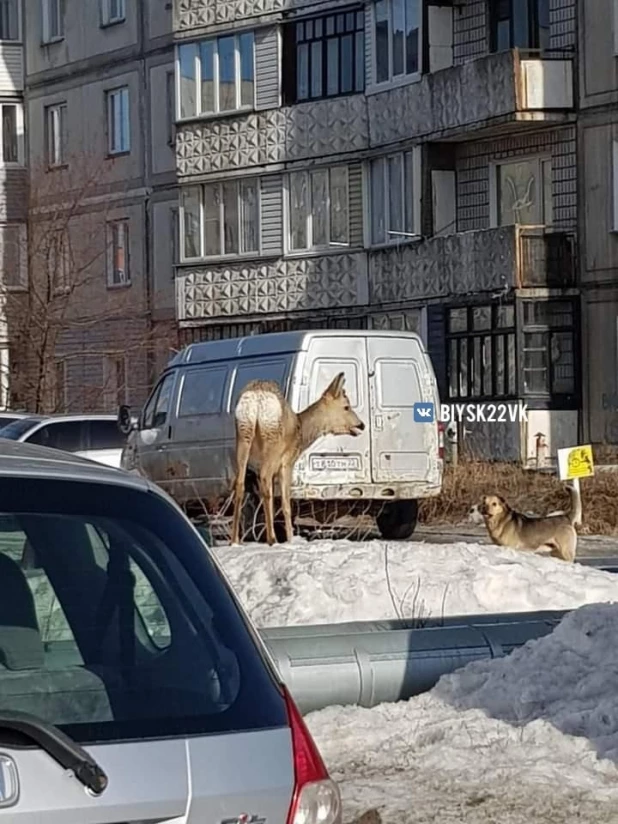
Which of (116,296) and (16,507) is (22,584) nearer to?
(16,507)

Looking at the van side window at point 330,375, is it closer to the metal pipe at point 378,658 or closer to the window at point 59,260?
the metal pipe at point 378,658

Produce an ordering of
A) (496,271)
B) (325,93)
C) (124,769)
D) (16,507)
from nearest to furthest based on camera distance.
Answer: (124,769)
(16,507)
(496,271)
(325,93)

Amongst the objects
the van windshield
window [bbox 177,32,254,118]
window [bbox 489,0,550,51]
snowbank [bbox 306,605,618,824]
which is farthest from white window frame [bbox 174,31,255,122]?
the van windshield

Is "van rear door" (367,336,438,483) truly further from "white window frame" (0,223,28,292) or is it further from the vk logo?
"white window frame" (0,223,28,292)

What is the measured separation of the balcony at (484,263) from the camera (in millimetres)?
35094

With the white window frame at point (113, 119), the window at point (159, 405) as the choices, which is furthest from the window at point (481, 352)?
the window at point (159, 405)

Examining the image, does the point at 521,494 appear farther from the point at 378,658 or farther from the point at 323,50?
the point at 323,50

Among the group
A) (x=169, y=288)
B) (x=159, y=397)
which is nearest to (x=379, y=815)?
(x=159, y=397)

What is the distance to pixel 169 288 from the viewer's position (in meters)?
44.3

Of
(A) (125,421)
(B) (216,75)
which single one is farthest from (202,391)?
(B) (216,75)

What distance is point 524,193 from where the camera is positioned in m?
36.7

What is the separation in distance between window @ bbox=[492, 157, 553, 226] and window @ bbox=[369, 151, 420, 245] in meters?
1.64

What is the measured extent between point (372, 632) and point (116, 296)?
3698cm

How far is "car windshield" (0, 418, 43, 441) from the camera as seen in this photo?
835 inches
